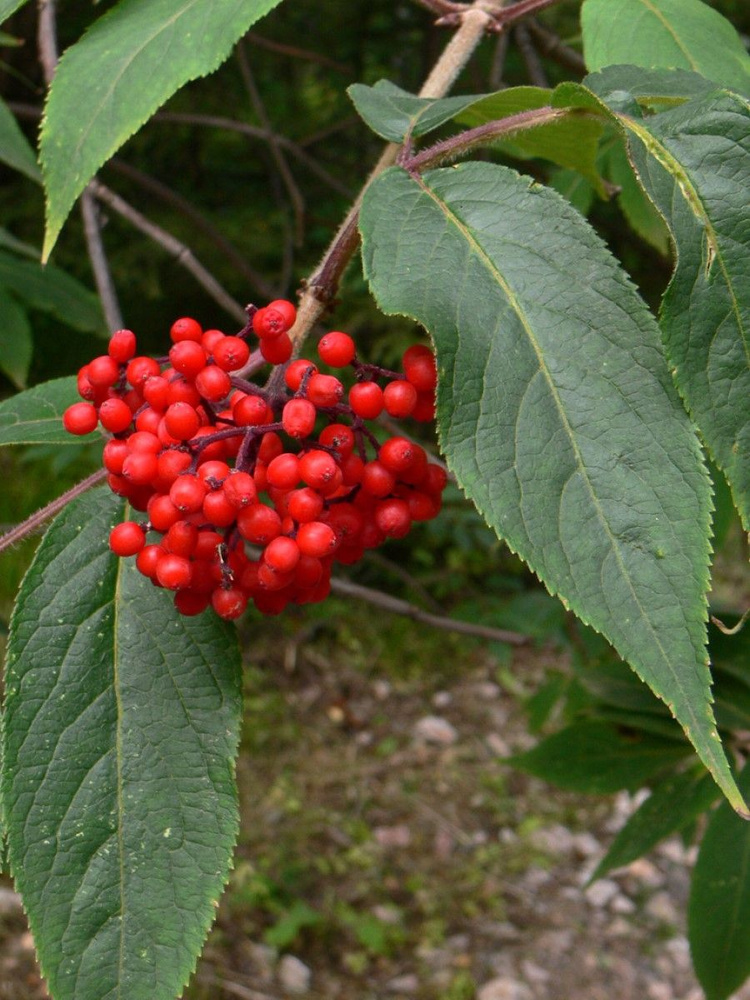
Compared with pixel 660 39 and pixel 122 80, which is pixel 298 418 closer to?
pixel 122 80

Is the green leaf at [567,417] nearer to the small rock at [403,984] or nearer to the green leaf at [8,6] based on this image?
the green leaf at [8,6]

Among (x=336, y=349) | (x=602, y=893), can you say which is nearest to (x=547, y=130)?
(x=336, y=349)

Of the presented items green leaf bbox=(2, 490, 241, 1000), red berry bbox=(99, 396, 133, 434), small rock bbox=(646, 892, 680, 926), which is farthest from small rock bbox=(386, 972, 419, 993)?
red berry bbox=(99, 396, 133, 434)

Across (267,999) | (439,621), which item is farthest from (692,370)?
(267,999)

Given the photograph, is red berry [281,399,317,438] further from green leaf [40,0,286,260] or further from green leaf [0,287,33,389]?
green leaf [0,287,33,389]

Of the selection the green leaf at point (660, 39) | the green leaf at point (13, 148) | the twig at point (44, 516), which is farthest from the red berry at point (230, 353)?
the green leaf at point (13, 148)

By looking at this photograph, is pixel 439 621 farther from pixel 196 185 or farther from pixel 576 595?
pixel 196 185
